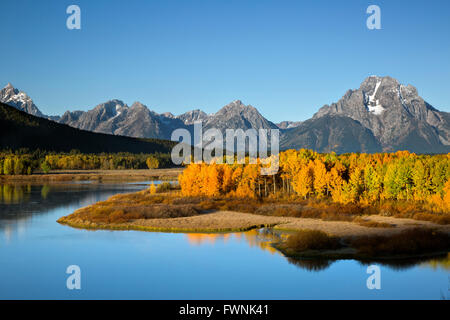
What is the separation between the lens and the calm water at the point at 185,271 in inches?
1194

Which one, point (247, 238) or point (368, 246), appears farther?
point (247, 238)

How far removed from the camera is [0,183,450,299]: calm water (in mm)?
30328

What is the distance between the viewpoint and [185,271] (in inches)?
1415

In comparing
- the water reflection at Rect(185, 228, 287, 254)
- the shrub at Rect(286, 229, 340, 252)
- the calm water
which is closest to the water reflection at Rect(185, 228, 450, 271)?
the water reflection at Rect(185, 228, 287, 254)

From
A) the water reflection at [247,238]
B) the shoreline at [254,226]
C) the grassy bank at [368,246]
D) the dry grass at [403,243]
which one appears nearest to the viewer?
the grassy bank at [368,246]

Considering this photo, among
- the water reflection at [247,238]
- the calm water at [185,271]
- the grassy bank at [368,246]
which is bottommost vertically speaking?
the calm water at [185,271]

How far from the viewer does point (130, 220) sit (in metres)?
59.0

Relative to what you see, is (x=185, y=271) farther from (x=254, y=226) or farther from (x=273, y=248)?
(x=254, y=226)

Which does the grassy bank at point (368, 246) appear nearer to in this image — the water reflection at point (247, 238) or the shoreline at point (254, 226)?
the shoreline at point (254, 226)

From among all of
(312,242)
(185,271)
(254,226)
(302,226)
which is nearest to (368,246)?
(312,242)

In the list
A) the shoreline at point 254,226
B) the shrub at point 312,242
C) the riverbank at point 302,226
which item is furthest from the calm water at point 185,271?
the riverbank at point 302,226
